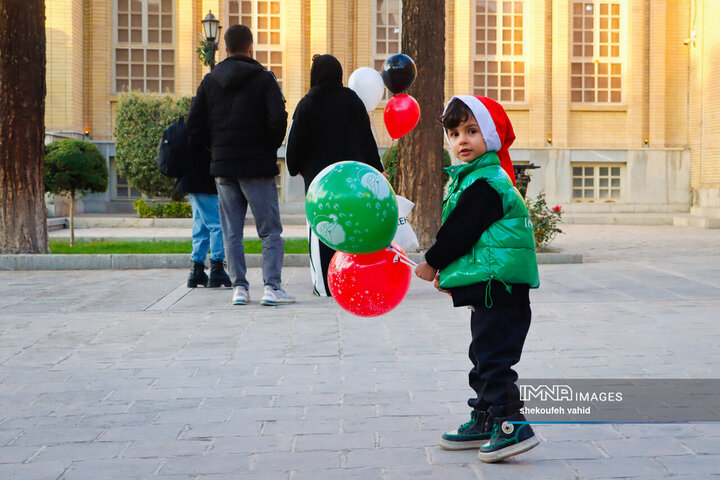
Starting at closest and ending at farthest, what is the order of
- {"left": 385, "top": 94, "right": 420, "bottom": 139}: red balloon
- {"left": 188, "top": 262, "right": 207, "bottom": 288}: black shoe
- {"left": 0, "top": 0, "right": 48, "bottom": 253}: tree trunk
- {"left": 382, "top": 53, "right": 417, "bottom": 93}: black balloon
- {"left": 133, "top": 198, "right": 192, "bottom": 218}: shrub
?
{"left": 385, "top": 94, "right": 420, "bottom": 139}: red balloon, {"left": 382, "top": 53, "right": 417, "bottom": 93}: black balloon, {"left": 188, "top": 262, "right": 207, "bottom": 288}: black shoe, {"left": 0, "top": 0, "right": 48, "bottom": 253}: tree trunk, {"left": 133, "top": 198, "right": 192, "bottom": 218}: shrub

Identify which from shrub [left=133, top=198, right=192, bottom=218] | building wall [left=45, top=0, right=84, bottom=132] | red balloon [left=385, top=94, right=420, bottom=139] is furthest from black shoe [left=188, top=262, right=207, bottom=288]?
building wall [left=45, top=0, right=84, bottom=132]

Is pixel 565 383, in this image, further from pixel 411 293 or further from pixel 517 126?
pixel 517 126

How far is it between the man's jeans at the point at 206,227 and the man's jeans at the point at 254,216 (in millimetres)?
745

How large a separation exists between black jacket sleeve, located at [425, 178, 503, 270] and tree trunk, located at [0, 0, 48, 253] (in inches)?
343

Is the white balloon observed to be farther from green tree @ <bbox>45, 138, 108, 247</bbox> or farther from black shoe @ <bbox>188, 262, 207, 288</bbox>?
green tree @ <bbox>45, 138, 108, 247</bbox>

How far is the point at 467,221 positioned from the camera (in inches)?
136

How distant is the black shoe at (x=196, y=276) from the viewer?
8.81 m

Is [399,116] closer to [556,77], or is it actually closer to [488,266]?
[488,266]

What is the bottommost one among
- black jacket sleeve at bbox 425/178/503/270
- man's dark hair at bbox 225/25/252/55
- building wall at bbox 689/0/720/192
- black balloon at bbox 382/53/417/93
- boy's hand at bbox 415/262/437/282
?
boy's hand at bbox 415/262/437/282

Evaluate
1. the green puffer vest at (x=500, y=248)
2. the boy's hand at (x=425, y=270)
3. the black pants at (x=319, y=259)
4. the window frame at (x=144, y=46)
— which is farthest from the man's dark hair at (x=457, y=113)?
the window frame at (x=144, y=46)

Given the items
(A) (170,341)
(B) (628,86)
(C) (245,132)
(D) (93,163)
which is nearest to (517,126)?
(B) (628,86)

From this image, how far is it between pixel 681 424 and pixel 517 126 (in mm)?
23125

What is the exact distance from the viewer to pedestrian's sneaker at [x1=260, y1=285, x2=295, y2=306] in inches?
301

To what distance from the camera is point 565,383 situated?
15.2 ft
